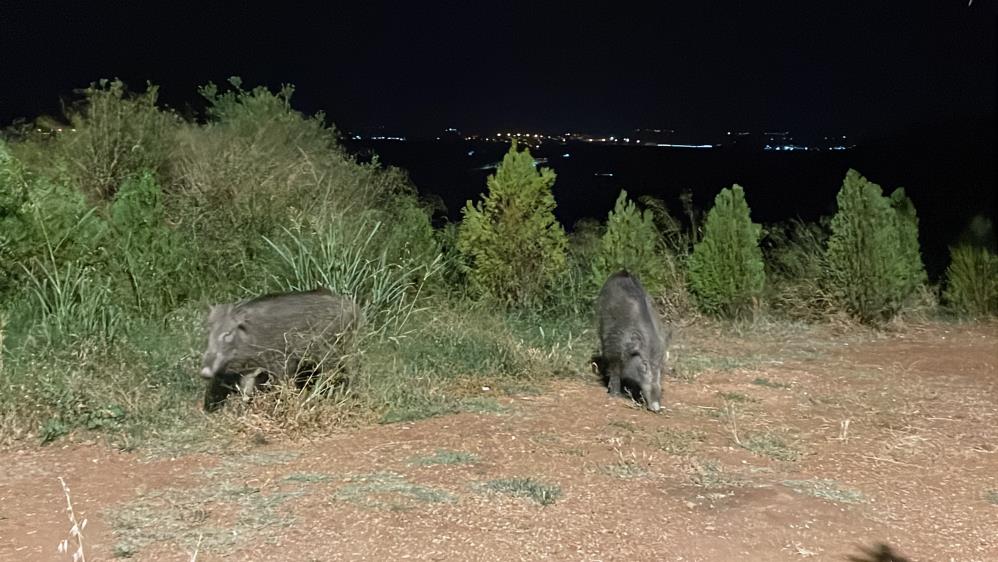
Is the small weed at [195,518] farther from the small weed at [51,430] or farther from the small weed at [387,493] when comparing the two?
the small weed at [51,430]

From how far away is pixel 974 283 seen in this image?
38.0 ft

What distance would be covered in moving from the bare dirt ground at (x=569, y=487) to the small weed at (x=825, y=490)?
0.02m

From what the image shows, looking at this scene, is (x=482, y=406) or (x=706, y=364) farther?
(x=706, y=364)

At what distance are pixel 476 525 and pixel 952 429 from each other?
4.06m

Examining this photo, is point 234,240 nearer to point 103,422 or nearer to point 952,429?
point 103,422

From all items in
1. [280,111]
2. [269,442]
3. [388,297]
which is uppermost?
[280,111]

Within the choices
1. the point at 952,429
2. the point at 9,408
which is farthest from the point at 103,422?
the point at 952,429

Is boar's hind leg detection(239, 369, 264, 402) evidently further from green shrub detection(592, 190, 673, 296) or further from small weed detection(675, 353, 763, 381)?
green shrub detection(592, 190, 673, 296)

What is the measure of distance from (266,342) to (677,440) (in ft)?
9.77

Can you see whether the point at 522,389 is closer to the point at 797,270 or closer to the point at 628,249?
the point at 628,249

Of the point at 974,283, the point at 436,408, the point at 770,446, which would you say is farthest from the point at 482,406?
the point at 974,283

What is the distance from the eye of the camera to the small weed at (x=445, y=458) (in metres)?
5.49

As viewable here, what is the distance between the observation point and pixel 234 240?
9086 millimetres

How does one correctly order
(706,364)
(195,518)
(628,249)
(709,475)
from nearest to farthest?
(195,518)
(709,475)
(706,364)
(628,249)
